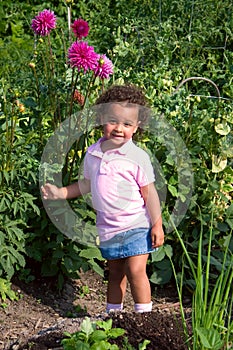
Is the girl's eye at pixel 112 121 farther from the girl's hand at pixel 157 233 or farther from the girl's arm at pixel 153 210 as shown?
the girl's hand at pixel 157 233

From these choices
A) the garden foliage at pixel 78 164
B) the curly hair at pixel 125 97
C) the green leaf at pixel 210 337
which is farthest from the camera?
the garden foliage at pixel 78 164

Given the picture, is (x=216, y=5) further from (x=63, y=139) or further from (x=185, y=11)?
(x=63, y=139)

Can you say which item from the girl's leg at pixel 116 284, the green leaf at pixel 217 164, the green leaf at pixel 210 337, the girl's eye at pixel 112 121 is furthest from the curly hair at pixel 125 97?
the green leaf at pixel 210 337

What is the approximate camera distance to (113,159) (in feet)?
12.4

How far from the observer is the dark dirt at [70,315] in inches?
125

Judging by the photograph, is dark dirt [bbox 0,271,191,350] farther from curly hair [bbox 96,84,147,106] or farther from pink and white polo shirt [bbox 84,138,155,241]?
curly hair [bbox 96,84,147,106]

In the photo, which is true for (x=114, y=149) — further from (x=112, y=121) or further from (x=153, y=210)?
(x=153, y=210)

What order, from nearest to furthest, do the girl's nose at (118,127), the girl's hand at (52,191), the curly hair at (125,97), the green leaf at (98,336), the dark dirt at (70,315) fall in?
the green leaf at (98,336), the dark dirt at (70,315), the girl's nose at (118,127), the curly hair at (125,97), the girl's hand at (52,191)

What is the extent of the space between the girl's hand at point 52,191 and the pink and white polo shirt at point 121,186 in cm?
23

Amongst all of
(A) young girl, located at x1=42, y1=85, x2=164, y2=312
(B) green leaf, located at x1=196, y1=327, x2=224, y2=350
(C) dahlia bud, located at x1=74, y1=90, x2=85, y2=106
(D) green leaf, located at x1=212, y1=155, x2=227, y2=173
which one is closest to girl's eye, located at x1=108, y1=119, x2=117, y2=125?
(A) young girl, located at x1=42, y1=85, x2=164, y2=312

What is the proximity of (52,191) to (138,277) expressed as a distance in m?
0.62

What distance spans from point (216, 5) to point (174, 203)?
11.6 ft

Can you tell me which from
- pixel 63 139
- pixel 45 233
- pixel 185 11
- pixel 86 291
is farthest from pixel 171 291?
pixel 185 11

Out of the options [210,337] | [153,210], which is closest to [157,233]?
[153,210]
